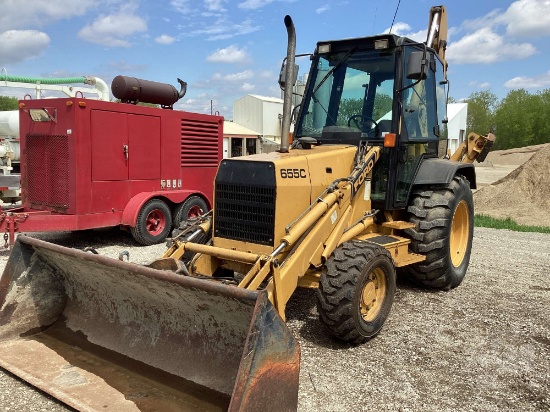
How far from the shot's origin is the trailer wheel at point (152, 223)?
26.9 ft

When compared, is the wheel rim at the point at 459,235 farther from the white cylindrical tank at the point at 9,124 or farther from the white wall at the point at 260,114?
the white wall at the point at 260,114

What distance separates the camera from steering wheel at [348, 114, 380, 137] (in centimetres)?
529

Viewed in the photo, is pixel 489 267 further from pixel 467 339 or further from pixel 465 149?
pixel 467 339

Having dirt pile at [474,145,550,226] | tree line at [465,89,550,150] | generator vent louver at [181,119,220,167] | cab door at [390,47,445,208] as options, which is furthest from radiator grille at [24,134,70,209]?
tree line at [465,89,550,150]

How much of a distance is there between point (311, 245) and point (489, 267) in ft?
13.4

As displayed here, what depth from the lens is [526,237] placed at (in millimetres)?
10031

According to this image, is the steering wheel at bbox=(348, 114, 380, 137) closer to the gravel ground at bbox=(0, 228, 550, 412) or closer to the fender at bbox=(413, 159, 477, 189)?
the fender at bbox=(413, 159, 477, 189)

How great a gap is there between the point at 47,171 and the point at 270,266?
5.43 meters

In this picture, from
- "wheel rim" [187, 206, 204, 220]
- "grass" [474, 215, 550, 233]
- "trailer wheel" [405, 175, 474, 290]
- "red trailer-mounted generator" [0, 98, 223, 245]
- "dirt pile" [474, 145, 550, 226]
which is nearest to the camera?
"trailer wheel" [405, 175, 474, 290]

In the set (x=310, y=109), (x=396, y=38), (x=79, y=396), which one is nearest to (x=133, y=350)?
(x=79, y=396)

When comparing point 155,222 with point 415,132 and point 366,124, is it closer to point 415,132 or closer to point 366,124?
point 366,124

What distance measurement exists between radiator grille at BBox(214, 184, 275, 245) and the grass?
28.6 ft

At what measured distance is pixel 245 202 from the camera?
14.3 feet

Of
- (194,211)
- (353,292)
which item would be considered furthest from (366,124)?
(194,211)
